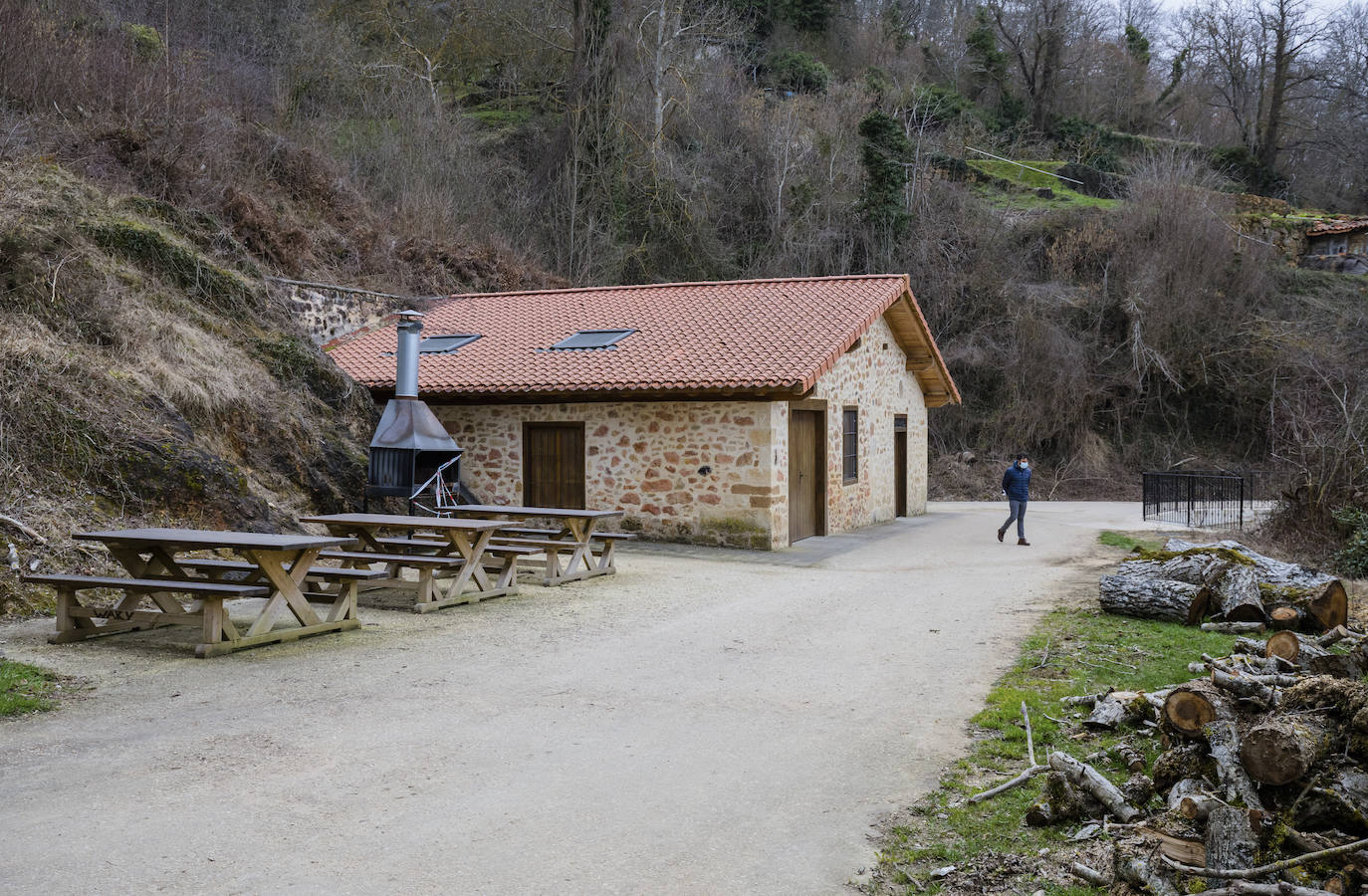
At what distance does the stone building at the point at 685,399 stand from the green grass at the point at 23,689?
30.6ft

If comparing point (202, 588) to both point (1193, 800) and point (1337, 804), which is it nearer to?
point (1193, 800)

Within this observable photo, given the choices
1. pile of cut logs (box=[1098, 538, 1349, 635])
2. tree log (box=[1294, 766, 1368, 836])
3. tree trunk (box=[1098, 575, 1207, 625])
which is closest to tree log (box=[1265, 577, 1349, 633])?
pile of cut logs (box=[1098, 538, 1349, 635])

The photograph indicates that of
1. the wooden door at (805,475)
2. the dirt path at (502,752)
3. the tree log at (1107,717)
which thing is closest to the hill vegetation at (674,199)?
the dirt path at (502,752)

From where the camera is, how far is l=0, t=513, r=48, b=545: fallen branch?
29.7ft

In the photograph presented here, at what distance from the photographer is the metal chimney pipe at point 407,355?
42.1ft

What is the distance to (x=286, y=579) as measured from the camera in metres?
7.57

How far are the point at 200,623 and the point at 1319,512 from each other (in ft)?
42.2

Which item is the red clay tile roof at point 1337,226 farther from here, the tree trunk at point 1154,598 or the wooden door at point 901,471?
the tree trunk at point 1154,598

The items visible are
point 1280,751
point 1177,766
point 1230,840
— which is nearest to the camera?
point 1230,840

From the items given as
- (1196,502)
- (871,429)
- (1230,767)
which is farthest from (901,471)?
(1230,767)

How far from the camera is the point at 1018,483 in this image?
16.0 m

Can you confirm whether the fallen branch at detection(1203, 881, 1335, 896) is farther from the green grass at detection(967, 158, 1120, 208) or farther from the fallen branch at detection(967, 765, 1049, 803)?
the green grass at detection(967, 158, 1120, 208)

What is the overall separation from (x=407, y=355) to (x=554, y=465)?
4.04m

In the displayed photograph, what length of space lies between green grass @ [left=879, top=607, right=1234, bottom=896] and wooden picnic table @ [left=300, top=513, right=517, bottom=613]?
506 centimetres
